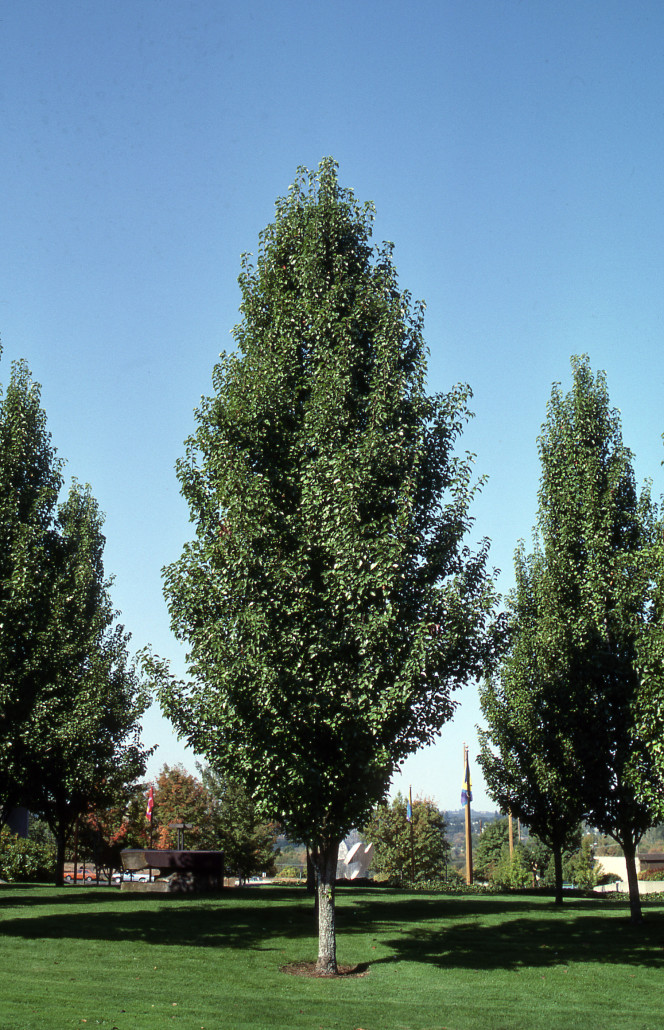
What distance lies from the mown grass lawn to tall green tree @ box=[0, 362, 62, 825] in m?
4.38

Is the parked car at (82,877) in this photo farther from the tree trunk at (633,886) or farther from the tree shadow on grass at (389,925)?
the tree trunk at (633,886)

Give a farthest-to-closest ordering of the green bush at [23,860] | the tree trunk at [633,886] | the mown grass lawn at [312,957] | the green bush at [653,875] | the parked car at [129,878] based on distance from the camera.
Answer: the green bush at [653,875] → the green bush at [23,860] → the parked car at [129,878] → the tree trunk at [633,886] → the mown grass lawn at [312,957]

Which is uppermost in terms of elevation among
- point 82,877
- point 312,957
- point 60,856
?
point 312,957

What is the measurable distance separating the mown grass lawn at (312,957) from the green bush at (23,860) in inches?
499

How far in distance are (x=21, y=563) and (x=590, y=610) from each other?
596 inches

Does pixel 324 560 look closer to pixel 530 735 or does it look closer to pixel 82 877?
pixel 530 735

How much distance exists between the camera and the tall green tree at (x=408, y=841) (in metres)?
54.5

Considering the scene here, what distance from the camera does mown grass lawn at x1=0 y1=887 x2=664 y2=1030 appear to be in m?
12.5

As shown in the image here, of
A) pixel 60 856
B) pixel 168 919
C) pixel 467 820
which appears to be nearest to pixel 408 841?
pixel 467 820

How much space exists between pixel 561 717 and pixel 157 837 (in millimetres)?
34687

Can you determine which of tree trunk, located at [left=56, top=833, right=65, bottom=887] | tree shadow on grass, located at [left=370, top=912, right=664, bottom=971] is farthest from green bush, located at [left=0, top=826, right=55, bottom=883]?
tree shadow on grass, located at [left=370, top=912, right=664, bottom=971]

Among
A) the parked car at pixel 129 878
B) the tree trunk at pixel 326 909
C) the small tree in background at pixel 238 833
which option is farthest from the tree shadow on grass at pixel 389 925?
the small tree in background at pixel 238 833

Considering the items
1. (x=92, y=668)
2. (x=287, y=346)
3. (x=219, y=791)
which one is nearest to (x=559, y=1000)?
(x=287, y=346)

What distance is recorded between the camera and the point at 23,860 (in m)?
38.6
